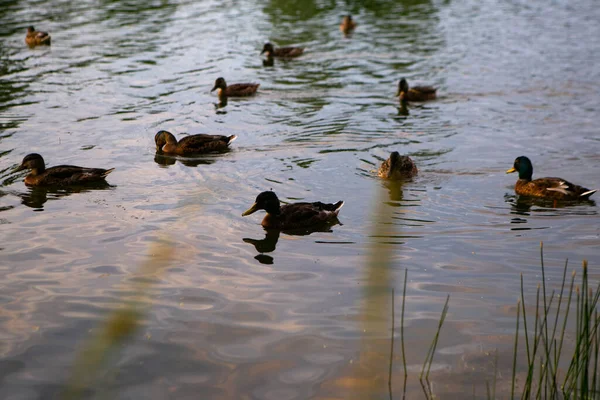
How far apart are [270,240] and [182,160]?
190 inches

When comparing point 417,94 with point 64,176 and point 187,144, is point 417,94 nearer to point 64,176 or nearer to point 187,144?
point 187,144

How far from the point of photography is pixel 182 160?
49.5ft

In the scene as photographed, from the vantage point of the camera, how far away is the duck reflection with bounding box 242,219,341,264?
1006 cm

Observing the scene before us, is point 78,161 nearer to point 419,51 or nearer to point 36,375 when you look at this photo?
point 36,375

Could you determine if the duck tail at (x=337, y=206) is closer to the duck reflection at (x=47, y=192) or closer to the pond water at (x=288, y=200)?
the pond water at (x=288, y=200)

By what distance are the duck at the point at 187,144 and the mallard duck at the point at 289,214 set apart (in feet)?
14.2

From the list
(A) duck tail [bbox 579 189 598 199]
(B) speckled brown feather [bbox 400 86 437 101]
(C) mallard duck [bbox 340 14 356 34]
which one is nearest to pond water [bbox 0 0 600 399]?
(A) duck tail [bbox 579 189 598 199]

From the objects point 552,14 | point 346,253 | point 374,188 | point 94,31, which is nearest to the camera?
point 346,253

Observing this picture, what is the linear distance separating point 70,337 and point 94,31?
74.4 feet

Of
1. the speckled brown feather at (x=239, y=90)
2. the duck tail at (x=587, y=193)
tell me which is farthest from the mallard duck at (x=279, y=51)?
the duck tail at (x=587, y=193)

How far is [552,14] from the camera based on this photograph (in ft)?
102

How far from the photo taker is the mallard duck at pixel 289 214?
36.4 feet

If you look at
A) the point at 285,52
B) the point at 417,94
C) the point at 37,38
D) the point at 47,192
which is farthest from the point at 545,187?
the point at 37,38

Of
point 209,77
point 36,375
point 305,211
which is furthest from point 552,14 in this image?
point 36,375
